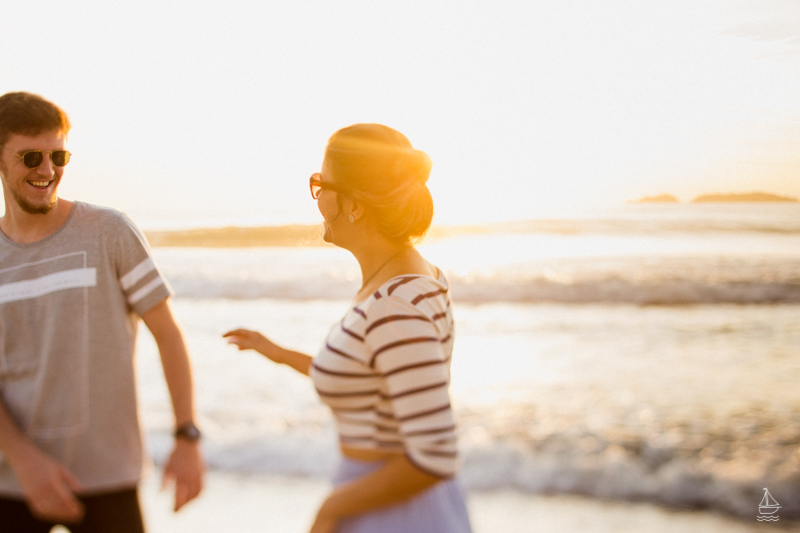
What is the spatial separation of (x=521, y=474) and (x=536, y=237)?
23.2 meters

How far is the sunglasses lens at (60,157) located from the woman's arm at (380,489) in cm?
141

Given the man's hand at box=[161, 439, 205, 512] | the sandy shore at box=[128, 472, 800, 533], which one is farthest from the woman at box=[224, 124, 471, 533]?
the sandy shore at box=[128, 472, 800, 533]

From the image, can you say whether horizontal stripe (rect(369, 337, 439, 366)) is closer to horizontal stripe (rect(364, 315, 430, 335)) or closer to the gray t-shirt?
horizontal stripe (rect(364, 315, 430, 335))

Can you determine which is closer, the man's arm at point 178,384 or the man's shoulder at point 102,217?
the man's arm at point 178,384

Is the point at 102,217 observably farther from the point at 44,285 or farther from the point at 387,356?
the point at 387,356

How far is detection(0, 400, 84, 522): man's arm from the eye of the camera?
1.71m

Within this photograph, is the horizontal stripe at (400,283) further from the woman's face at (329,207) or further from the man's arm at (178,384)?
the man's arm at (178,384)

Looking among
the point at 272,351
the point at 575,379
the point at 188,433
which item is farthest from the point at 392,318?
the point at 575,379

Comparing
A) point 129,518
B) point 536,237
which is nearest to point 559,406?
point 129,518

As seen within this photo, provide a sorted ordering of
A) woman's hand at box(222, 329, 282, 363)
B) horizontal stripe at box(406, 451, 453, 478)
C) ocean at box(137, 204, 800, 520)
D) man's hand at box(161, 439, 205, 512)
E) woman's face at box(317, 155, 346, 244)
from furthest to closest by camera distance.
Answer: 1. ocean at box(137, 204, 800, 520)
2. woman's hand at box(222, 329, 282, 363)
3. man's hand at box(161, 439, 205, 512)
4. woman's face at box(317, 155, 346, 244)
5. horizontal stripe at box(406, 451, 453, 478)

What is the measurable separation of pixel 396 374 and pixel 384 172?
52 cm

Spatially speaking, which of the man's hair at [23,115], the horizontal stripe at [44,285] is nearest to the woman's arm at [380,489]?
the horizontal stripe at [44,285]

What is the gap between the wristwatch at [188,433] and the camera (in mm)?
1908

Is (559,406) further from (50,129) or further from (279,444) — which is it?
(50,129)
